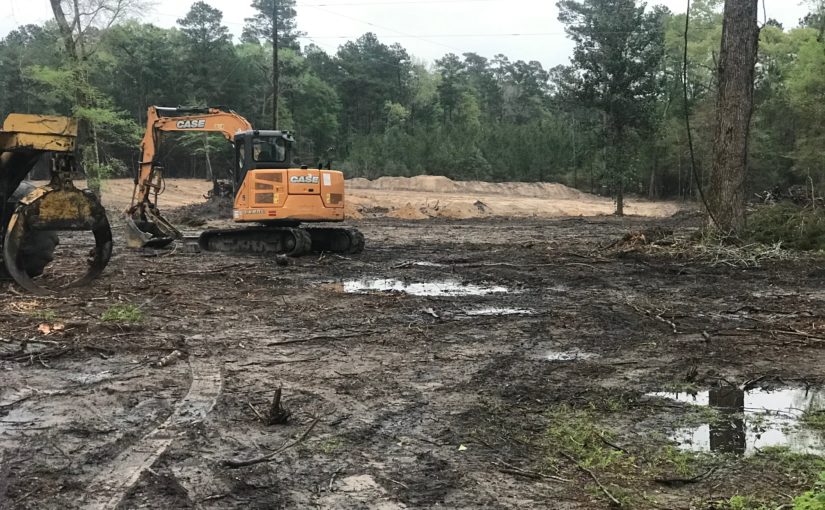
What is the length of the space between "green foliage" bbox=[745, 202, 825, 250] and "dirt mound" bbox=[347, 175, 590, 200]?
3115 cm

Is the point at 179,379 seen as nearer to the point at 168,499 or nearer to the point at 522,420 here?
the point at 168,499

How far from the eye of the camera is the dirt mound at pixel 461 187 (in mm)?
47000

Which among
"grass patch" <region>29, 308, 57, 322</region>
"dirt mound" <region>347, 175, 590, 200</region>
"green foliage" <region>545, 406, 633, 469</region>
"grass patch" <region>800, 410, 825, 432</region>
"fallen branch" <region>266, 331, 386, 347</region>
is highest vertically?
"dirt mound" <region>347, 175, 590, 200</region>

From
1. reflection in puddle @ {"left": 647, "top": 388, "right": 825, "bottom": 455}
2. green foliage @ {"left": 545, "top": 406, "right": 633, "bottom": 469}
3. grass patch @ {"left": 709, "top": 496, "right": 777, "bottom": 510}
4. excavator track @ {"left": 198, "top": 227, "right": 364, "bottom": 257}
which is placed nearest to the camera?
grass patch @ {"left": 709, "top": 496, "right": 777, "bottom": 510}

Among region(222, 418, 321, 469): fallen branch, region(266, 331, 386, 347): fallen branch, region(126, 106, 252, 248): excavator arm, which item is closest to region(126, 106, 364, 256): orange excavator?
region(126, 106, 252, 248): excavator arm

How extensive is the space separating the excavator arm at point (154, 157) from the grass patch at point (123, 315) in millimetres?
7358

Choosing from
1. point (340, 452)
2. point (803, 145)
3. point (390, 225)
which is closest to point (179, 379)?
Answer: point (340, 452)

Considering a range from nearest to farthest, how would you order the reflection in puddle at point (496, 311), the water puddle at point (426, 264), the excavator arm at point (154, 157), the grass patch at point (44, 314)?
1. the grass patch at point (44, 314)
2. the reflection in puddle at point (496, 311)
3. the water puddle at point (426, 264)
4. the excavator arm at point (154, 157)

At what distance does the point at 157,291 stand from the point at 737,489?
8.19m

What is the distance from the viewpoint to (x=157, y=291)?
10008 millimetres

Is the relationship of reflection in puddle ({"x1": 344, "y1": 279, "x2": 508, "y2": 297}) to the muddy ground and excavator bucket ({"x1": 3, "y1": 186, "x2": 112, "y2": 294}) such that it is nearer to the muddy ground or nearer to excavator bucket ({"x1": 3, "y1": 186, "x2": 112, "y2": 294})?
the muddy ground

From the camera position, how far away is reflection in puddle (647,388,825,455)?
457cm

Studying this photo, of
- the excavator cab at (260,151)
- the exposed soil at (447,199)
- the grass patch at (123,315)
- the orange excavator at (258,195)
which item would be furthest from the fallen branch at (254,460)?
the exposed soil at (447,199)

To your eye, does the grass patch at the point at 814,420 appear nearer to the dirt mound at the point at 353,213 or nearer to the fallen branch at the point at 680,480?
the fallen branch at the point at 680,480
